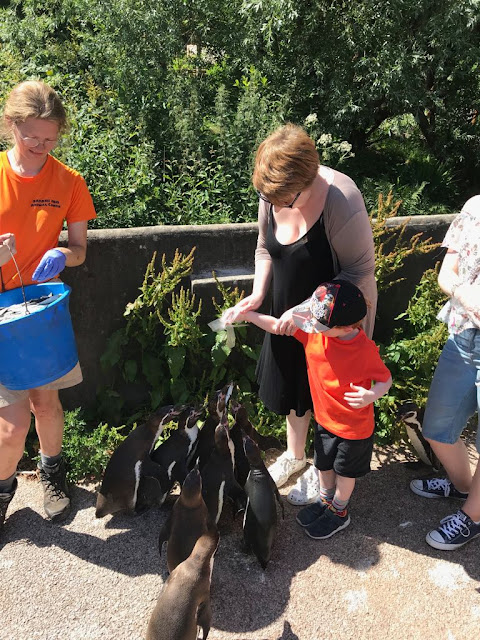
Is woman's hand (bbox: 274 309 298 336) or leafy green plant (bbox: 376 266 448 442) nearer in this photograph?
woman's hand (bbox: 274 309 298 336)

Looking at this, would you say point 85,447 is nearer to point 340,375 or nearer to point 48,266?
point 48,266

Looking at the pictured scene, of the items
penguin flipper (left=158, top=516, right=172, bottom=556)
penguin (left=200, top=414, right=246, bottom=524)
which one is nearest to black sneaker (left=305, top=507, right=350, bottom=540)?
penguin (left=200, top=414, right=246, bottom=524)

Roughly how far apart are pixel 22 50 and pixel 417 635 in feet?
23.9

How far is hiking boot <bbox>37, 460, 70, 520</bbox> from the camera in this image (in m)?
3.47

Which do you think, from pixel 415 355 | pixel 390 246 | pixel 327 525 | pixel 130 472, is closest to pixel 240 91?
pixel 390 246

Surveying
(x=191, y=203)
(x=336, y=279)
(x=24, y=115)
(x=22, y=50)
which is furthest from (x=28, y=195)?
(x=22, y=50)

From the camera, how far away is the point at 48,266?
9.65 feet

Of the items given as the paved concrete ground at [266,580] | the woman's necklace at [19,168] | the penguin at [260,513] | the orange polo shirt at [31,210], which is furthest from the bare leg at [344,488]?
the woman's necklace at [19,168]

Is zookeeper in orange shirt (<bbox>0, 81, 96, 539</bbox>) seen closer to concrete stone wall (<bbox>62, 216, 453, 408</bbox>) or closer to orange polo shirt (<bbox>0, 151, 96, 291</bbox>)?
orange polo shirt (<bbox>0, 151, 96, 291</bbox>)

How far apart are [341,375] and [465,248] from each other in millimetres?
863

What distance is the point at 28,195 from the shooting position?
3016mm

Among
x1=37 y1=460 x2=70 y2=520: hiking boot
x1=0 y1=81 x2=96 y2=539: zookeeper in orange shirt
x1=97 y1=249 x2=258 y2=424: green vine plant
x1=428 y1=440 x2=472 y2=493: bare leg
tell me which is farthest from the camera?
x1=97 y1=249 x2=258 y2=424: green vine plant

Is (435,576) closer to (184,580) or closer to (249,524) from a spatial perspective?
(249,524)

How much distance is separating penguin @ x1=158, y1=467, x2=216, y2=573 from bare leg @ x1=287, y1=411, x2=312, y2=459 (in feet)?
2.65
